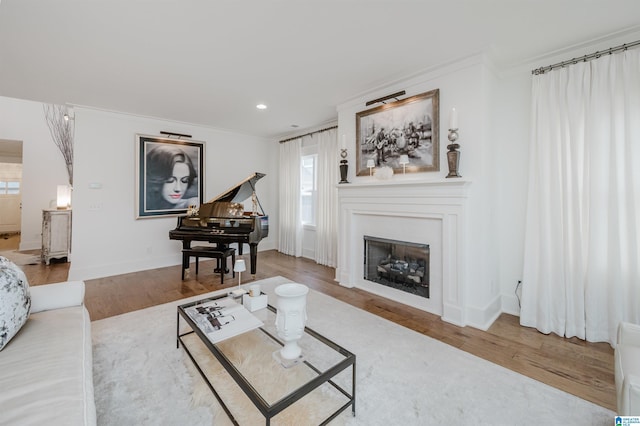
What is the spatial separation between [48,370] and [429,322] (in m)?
2.86

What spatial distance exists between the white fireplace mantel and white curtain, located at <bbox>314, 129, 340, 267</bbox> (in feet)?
3.16

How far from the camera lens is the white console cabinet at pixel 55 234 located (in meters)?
5.08

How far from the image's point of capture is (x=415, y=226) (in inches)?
124

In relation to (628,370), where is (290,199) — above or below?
above

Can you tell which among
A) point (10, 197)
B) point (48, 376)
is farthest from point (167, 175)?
point (10, 197)

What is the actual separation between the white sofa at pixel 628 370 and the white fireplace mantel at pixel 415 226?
1199 mm

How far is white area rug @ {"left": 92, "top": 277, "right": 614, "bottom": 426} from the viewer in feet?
5.10

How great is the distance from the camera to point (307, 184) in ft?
18.5

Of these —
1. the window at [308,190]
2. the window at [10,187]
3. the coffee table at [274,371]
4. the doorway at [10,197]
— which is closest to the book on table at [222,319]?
the coffee table at [274,371]

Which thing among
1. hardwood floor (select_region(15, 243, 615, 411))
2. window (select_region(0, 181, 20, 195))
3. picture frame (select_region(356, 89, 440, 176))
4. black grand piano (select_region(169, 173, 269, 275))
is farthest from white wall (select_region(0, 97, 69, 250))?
picture frame (select_region(356, 89, 440, 176))

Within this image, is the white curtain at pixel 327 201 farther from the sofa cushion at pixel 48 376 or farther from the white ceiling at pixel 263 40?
the sofa cushion at pixel 48 376

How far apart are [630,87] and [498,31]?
1.17m

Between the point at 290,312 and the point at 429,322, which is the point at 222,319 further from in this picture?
the point at 429,322

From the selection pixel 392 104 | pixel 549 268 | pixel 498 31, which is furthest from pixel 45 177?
pixel 549 268
